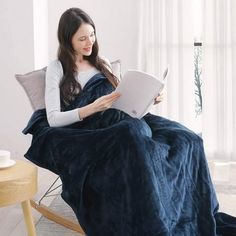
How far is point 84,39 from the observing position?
210 centimetres

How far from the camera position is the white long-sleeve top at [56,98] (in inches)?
76.9

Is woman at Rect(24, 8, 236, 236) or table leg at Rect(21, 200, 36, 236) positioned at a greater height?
woman at Rect(24, 8, 236, 236)

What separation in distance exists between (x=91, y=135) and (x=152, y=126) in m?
0.48

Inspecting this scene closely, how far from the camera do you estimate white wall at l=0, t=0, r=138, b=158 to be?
3064 millimetres

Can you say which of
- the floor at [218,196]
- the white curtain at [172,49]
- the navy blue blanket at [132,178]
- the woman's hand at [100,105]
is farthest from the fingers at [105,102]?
the white curtain at [172,49]

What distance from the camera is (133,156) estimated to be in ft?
5.56

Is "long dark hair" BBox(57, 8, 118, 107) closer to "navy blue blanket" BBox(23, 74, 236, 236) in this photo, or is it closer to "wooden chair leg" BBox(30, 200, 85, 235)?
"navy blue blanket" BBox(23, 74, 236, 236)

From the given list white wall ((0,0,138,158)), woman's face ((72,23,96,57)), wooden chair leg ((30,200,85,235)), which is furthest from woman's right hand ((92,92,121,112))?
white wall ((0,0,138,158))

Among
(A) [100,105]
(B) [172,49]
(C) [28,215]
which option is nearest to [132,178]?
(A) [100,105]

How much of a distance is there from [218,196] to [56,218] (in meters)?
1.04

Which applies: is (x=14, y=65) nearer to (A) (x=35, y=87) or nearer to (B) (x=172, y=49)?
(A) (x=35, y=87)

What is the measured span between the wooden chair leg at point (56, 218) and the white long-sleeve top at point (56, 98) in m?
0.52

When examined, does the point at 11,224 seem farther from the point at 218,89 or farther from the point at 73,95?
the point at 218,89

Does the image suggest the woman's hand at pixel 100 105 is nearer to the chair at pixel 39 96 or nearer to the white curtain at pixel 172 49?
the chair at pixel 39 96
